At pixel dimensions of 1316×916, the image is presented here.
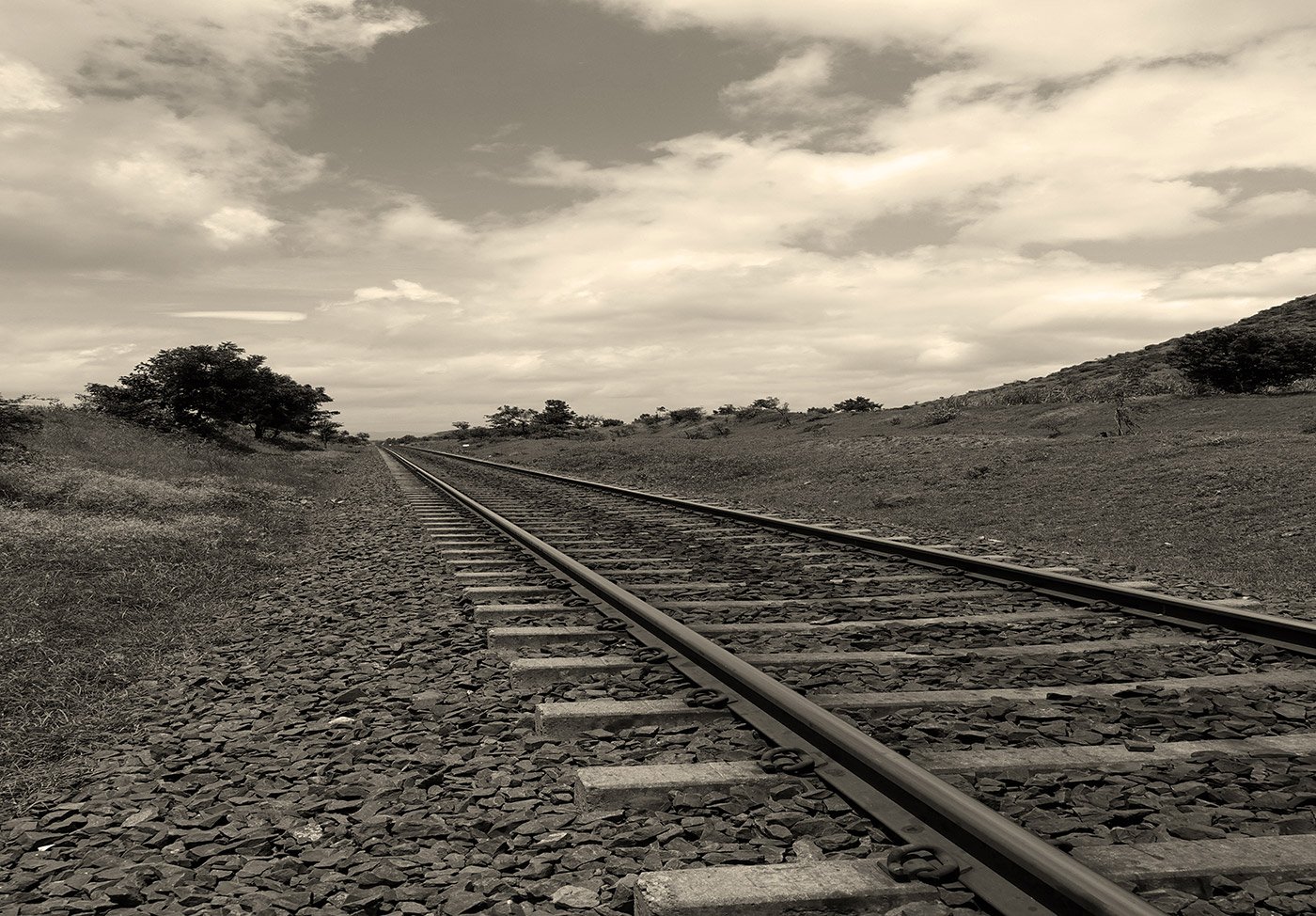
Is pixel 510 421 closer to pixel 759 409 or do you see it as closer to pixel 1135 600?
pixel 759 409

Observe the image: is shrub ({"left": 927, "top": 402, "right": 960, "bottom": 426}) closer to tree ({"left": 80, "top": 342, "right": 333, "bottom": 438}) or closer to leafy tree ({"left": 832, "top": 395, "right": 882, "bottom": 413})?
leafy tree ({"left": 832, "top": 395, "right": 882, "bottom": 413})

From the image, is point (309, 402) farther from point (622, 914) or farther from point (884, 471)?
point (622, 914)

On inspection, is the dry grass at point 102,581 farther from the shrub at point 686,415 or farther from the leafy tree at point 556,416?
Answer: the leafy tree at point 556,416

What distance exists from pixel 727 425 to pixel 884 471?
83.0 feet

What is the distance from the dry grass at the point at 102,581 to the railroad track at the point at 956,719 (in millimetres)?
1942

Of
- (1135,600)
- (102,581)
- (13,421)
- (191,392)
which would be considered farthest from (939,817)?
(191,392)

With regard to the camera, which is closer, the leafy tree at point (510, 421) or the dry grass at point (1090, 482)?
the dry grass at point (1090, 482)

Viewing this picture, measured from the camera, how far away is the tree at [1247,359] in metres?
24.7

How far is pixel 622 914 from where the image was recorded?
2303 mm

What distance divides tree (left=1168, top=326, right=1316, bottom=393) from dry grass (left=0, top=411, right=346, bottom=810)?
2465 centimetres

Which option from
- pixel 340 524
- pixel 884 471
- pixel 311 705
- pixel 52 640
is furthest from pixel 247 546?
pixel 884 471

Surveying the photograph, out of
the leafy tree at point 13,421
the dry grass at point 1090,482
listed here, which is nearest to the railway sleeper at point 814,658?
the dry grass at point 1090,482

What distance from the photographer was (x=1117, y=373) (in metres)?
37.0

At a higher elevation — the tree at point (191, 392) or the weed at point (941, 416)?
the tree at point (191, 392)
